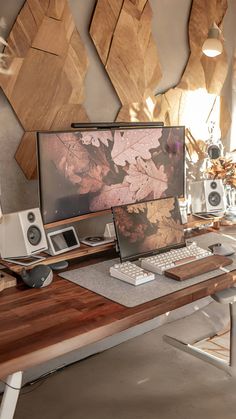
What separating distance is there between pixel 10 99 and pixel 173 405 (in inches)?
61.6

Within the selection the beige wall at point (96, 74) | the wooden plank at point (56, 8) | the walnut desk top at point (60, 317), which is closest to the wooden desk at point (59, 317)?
the walnut desk top at point (60, 317)

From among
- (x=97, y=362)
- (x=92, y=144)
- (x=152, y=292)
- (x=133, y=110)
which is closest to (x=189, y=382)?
(x=97, y=362)

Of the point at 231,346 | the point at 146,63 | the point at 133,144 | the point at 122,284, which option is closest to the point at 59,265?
the point at 122,284

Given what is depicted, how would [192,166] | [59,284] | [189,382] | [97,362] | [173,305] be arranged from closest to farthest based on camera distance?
[173,305]
[59,284]
[189,382]
[97,362]
[192,166]

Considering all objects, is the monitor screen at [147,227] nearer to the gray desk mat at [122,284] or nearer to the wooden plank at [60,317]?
the gray desk mat at [122,284]

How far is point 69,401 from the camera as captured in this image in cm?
222

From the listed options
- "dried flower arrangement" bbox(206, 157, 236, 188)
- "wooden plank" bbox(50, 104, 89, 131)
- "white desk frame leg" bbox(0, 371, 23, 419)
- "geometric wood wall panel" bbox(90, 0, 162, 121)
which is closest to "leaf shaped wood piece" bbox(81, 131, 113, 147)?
"wooden plank" bbox(50, 104, 89, 131)

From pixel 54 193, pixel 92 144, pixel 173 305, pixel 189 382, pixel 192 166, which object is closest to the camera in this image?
pixel 173 305

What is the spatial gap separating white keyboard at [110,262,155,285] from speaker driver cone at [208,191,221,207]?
1037 mm

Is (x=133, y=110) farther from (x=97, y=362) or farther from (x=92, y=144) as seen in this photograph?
(x=97, y=362)

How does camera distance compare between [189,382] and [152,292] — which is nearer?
[152,292]

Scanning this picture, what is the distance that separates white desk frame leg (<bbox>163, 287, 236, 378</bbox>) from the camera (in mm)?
2053

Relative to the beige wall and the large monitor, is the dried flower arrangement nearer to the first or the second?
the large monitor

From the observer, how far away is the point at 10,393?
1.39 metres
